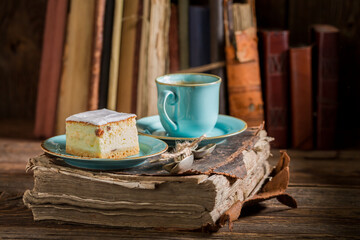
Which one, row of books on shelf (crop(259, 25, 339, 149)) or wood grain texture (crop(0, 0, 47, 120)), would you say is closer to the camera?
row of books on shelf (crop(259, 25, 339, 149))

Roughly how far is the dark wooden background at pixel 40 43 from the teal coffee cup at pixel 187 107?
2.53 feet

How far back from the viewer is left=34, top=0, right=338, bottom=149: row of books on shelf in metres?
1.76

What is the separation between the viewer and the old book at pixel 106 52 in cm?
177

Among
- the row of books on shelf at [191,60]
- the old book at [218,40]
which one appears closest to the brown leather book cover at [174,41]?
the row of books on shelf at [191,60]

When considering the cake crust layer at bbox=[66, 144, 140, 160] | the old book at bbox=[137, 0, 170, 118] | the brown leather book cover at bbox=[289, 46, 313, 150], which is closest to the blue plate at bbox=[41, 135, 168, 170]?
the cake crust layer at bbox=[66, 144, 140, 160]

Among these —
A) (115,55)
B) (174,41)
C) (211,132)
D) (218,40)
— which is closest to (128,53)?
(115,55)

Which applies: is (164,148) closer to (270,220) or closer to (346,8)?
(270,220)

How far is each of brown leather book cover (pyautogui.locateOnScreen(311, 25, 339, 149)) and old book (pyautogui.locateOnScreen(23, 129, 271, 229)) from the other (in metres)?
0.68

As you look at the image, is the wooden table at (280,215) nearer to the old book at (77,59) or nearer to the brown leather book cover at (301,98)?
the brown leather book cover at (301,98)

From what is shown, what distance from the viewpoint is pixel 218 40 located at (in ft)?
5.81

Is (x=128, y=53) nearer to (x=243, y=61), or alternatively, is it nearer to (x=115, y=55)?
(x=115, y=55)

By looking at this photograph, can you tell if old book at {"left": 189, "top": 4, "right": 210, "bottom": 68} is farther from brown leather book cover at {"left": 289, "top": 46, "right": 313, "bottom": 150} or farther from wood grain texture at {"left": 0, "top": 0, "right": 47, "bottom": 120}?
wood grain texture at {"left": 0, "top": 0, "right": 47, "bottom": 120}

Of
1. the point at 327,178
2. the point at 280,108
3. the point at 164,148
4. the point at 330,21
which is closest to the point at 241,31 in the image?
the point at 280,108

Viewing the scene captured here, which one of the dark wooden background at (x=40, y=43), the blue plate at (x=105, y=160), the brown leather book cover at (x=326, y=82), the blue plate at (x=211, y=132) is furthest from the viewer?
the dark wooden background at (x=40, y=43)
